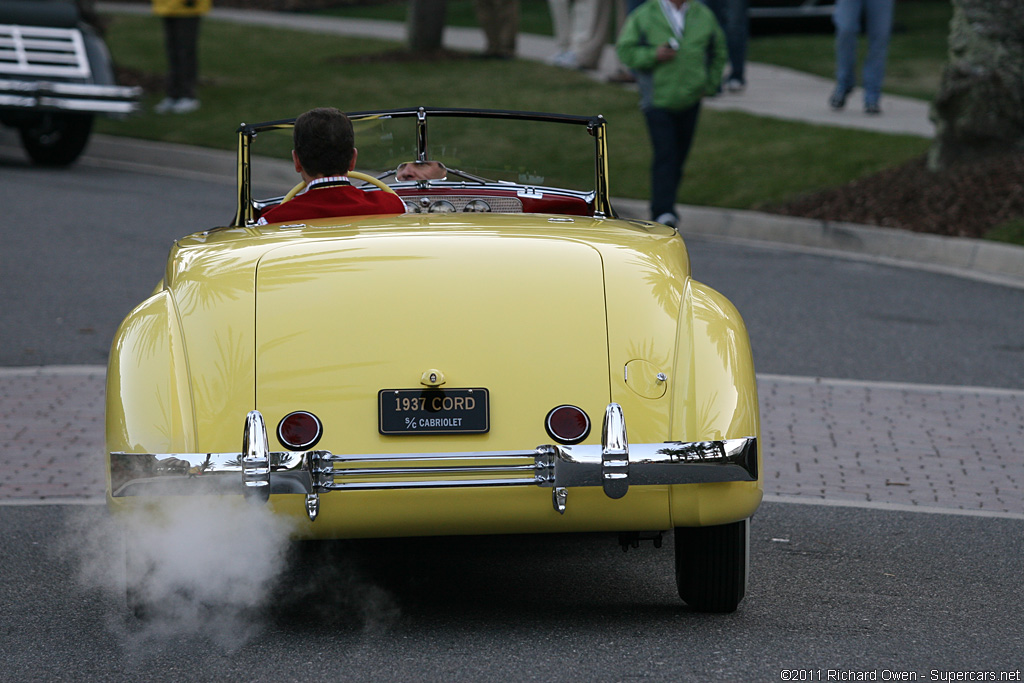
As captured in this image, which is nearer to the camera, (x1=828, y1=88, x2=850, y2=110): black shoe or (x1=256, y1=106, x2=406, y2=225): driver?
(x1=256, y1=106, x2=406, y2=225): driver

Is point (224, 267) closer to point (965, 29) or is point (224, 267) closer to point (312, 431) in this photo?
point (312, 431)

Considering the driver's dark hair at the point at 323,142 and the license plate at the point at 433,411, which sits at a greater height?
the driver's dark hair at the point at 323,142

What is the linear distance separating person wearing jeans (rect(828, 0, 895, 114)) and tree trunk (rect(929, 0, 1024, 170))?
3.40m

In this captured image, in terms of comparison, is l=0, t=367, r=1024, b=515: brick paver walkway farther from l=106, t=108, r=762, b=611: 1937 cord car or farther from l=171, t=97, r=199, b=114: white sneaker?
l=171, t=97, r=199, b=114: white sneaker

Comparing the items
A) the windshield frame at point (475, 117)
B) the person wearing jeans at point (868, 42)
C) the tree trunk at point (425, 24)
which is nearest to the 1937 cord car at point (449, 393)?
the windshield frame at point (475, 117)

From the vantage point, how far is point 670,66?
36.8 feet

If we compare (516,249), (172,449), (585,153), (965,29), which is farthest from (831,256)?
(172,449)

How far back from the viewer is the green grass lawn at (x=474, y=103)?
44.4 ft

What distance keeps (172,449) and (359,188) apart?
1.60 m

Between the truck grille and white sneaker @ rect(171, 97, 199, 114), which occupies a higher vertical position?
the truck grille

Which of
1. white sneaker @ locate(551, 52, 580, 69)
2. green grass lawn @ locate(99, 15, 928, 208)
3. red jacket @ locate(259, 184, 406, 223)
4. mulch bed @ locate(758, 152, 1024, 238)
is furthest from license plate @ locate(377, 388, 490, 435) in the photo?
white sneaker @ locate(551, 52, 580, 69)

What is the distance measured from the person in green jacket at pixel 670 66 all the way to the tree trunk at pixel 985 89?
2259 millimetres

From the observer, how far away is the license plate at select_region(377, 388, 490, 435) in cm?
375

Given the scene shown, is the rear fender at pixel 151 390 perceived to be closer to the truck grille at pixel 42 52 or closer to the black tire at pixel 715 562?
the black tire at pixel 715 562
